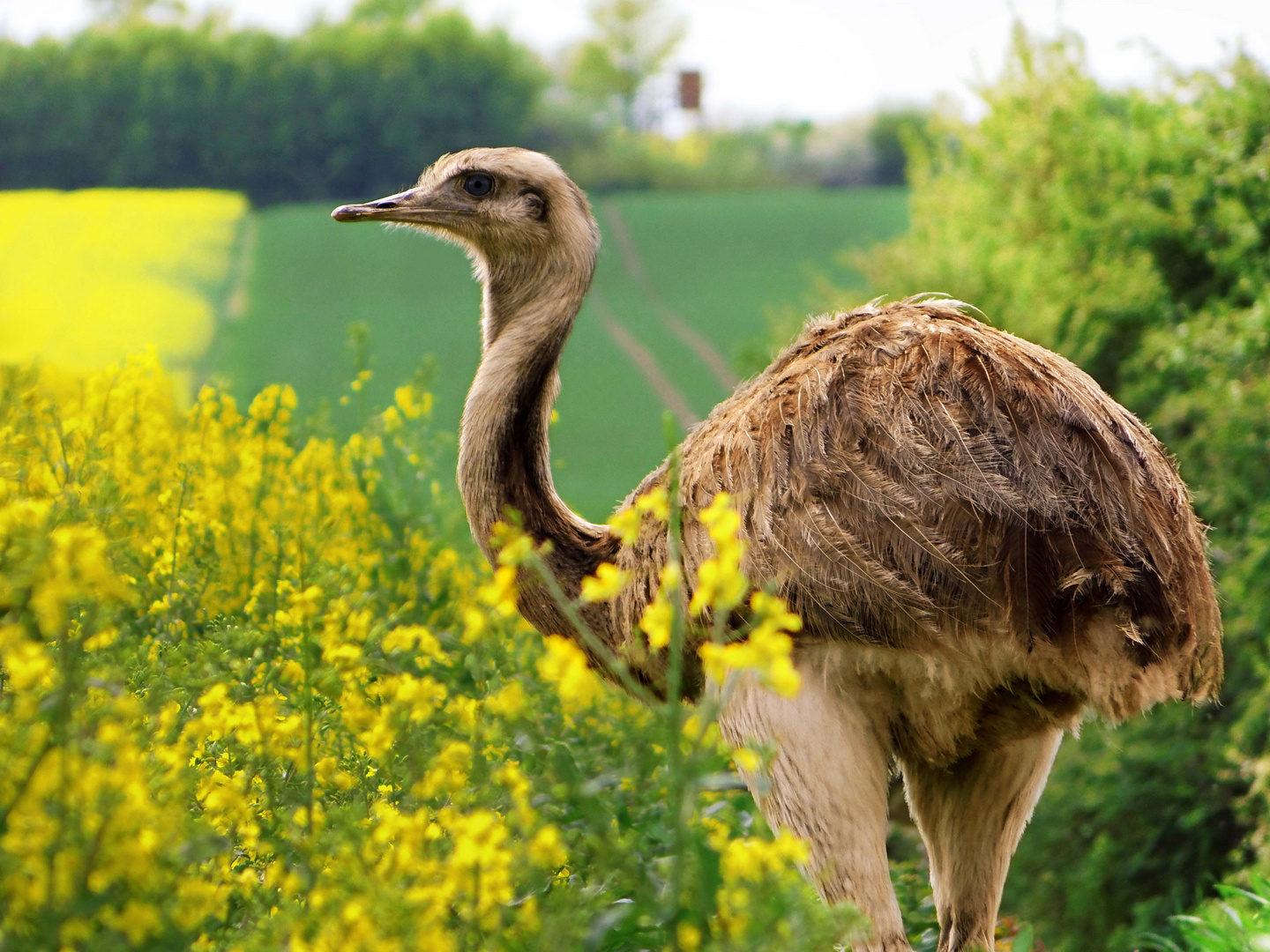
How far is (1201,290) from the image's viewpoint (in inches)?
405

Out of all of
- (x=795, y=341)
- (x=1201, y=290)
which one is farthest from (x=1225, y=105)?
(x=795, y=341)

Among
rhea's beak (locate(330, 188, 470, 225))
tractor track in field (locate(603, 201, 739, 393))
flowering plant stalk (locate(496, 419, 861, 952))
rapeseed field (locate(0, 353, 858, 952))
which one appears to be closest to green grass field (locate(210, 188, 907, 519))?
tractor track in field (locate(603, 201, 739, 393))

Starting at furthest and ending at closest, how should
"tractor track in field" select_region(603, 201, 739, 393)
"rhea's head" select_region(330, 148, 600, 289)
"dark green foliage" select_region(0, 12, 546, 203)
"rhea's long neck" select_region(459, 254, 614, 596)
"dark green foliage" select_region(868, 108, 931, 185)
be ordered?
"dark green foliage" select_region(868, 108, 931, 185) < "tractor track in field" select_region(603, 201, 739, 393) < "dark green foliage" select_region(0, 12, 546, 203) < "rhea's head" select_region(330, 148, 600, 289) < "rhea's long neck" select_region(459, 254, 614, 596)

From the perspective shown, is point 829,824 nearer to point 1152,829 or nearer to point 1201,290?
point 1152,829

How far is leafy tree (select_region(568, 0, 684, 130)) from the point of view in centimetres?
3488

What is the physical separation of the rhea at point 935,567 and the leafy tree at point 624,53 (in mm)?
30894

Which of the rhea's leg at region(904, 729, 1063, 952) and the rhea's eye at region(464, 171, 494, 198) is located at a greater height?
the rhea's eye at region(464, 171, 494, 198)

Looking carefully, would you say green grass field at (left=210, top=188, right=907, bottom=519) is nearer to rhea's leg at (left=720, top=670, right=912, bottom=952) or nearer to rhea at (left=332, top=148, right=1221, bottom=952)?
rhea at (left=332, top=148, right=1221, bottom=952)

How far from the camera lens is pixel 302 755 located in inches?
95.7

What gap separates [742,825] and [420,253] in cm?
2664

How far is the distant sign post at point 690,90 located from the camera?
3438 centimetres

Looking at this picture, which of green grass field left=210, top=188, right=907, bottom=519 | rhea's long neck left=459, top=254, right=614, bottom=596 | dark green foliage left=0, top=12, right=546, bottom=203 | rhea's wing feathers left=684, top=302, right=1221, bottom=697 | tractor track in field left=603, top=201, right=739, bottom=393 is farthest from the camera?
tractor track in field left=603, top=201, right=739, bottom=393

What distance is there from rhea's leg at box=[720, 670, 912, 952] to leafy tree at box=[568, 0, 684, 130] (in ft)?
103

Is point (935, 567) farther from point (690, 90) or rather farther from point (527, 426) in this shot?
point (690, 90)
